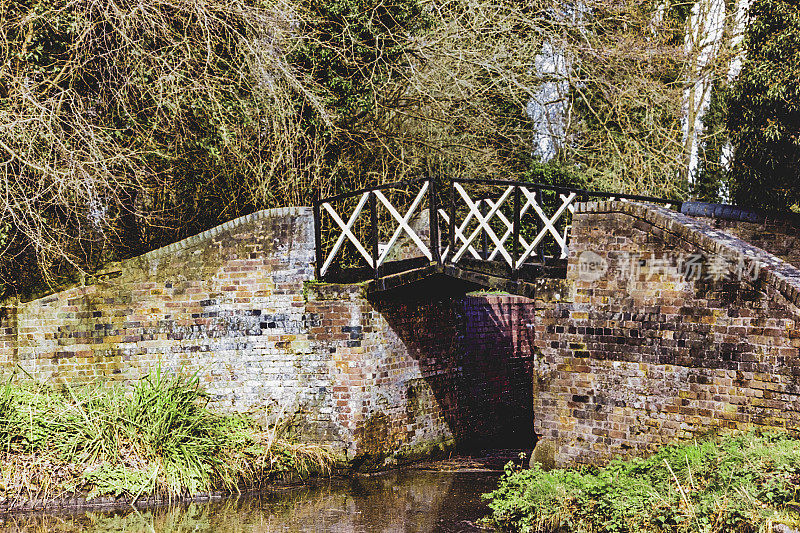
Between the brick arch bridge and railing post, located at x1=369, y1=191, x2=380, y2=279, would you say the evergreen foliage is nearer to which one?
the brick arch bridge

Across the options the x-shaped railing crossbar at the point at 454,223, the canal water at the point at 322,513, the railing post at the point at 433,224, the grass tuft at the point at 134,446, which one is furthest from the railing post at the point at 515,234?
the grass tuft at the point at 134,446

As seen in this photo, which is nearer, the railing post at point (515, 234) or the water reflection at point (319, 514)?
the water reflection at point (319, 514)

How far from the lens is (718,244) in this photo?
25.4 feet

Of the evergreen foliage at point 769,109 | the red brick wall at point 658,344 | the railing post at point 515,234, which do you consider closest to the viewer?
the red brick wall at point 658,344

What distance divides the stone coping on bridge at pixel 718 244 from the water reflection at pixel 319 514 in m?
3.67

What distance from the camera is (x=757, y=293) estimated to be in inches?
301

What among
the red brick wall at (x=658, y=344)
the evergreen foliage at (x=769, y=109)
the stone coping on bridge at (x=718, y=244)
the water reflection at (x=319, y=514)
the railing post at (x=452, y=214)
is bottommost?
the water reflection at (x=319, y=514)

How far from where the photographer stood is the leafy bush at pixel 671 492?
21.6ft

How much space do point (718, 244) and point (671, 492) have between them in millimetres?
2385

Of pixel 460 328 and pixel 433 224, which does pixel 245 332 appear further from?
pixel 460 328

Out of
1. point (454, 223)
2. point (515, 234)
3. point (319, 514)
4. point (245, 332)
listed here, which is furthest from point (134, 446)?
point (515, 234)

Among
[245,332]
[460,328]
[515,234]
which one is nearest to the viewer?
[515,234]

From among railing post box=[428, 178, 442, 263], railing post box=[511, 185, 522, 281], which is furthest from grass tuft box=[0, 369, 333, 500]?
railing post box=[511, 185, 522, 281]

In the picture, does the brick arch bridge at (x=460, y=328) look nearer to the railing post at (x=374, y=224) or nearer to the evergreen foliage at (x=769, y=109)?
the railing post at (x=374, y=224)
